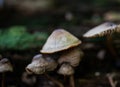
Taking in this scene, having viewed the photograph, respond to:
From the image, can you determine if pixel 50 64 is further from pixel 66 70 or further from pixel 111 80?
pixel 111 80

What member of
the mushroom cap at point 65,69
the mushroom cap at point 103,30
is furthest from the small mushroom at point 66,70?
the mushroom cap at point 103,30

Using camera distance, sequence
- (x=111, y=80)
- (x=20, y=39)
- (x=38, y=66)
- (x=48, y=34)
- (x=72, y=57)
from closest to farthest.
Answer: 1. (x=38, y=66)
2. (x=72, y=57)
3. (x=111, y=80)
4. (x=20, y=39)
5. (x=48, y=34)

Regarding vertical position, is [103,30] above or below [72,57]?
above

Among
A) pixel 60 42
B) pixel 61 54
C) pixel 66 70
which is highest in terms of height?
pixel 60 42

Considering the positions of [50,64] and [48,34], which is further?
[48,34]

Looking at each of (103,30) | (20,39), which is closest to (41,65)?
(103,30)

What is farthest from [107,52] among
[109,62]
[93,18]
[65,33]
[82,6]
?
[82,6]

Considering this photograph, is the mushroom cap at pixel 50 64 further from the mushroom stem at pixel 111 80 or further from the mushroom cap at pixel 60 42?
the mushroom stem at pixel 111 80
